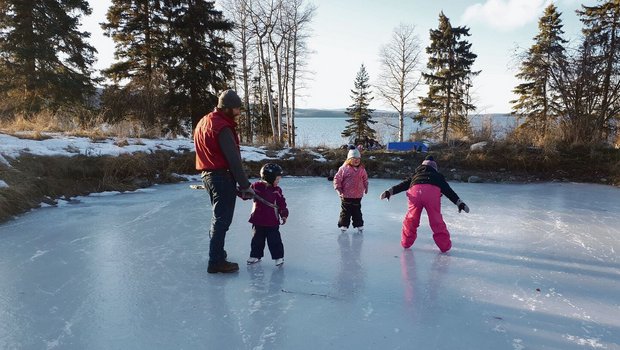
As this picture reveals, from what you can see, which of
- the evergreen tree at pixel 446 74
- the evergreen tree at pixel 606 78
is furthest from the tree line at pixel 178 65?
the evergreen tree at pixel 446 74

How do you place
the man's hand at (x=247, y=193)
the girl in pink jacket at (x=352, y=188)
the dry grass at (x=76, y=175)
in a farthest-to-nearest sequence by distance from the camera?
the dry grass at (x=76, y=175) < the girl in pink jacket at (x=352, y=188) < the man's hand at (x=247, y=193)

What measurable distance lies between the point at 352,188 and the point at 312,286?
2.12 m

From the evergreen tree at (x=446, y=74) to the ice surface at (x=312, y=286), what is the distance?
67.4 ft

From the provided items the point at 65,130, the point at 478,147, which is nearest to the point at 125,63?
the point at 65,130

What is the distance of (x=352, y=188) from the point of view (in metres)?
5.33

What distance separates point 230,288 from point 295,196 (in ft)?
15.5

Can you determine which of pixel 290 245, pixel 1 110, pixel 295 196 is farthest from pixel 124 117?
pixel 290 245

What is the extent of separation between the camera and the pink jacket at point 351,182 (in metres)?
5.32

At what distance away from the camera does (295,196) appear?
318 inches

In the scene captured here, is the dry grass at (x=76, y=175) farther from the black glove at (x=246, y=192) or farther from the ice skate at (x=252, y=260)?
the black glove at (x=246, y=192)

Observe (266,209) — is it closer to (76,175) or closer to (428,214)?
(428,214)

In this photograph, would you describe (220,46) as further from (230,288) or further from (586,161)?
(230,288)

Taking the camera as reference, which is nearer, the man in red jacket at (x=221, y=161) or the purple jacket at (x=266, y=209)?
the man in red jacket at (x=221, y=161)

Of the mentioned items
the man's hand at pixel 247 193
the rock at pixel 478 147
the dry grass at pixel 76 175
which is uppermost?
the rock at pixel 478 147
